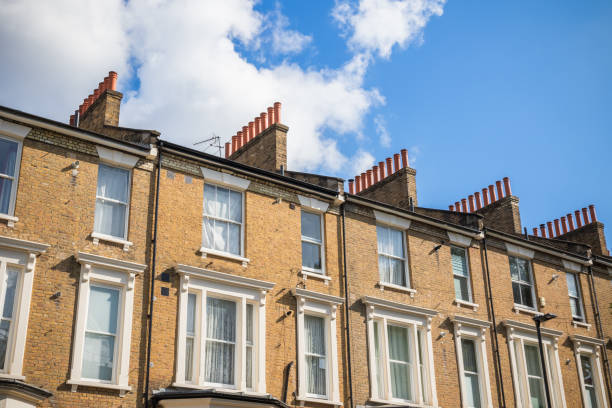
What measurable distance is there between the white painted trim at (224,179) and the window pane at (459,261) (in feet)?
27.9

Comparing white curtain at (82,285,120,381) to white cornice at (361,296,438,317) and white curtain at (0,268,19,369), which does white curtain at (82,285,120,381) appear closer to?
white curtain at (0,268,19,369)

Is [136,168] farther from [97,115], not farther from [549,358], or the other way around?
[549,358]

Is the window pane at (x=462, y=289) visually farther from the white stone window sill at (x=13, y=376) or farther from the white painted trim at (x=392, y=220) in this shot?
the white stone window sill at (x=13, y=376)

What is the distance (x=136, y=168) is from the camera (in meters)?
19.3

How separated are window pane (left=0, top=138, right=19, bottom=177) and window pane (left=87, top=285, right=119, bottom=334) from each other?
344 cm

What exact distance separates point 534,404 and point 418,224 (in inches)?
295

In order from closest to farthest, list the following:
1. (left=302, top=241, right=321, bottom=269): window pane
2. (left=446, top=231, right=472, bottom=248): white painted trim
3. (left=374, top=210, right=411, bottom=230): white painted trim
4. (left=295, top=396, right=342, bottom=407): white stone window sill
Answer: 1. (left=295, top=396, right=342, bottom=407): white stone window sill
2. (left=302, top=241, right=321, bottom=269): window pane
3. (left=374, top=210, right=411, bottom=230): white painted trim
4. (left=446, top=231, right=472, bottom=248): white painted trim

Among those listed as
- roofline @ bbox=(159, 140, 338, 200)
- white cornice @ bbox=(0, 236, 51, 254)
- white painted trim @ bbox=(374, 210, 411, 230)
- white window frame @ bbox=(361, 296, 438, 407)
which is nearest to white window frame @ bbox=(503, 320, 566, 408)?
white window frame @ bbox=(361, 296, 438, 407)

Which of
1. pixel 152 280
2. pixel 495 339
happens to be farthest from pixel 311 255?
pixel 495 339

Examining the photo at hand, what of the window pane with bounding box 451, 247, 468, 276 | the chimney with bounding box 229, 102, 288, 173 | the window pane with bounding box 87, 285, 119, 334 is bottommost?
the window pane with bounding box 87, 285, 119, 334

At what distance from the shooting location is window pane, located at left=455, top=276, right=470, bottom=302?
25.1 metres

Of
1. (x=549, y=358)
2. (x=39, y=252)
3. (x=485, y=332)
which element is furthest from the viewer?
(x=549, y=358)

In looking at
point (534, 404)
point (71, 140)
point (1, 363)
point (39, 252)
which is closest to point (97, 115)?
point (71, 140)

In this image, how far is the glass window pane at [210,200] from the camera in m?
20.4
